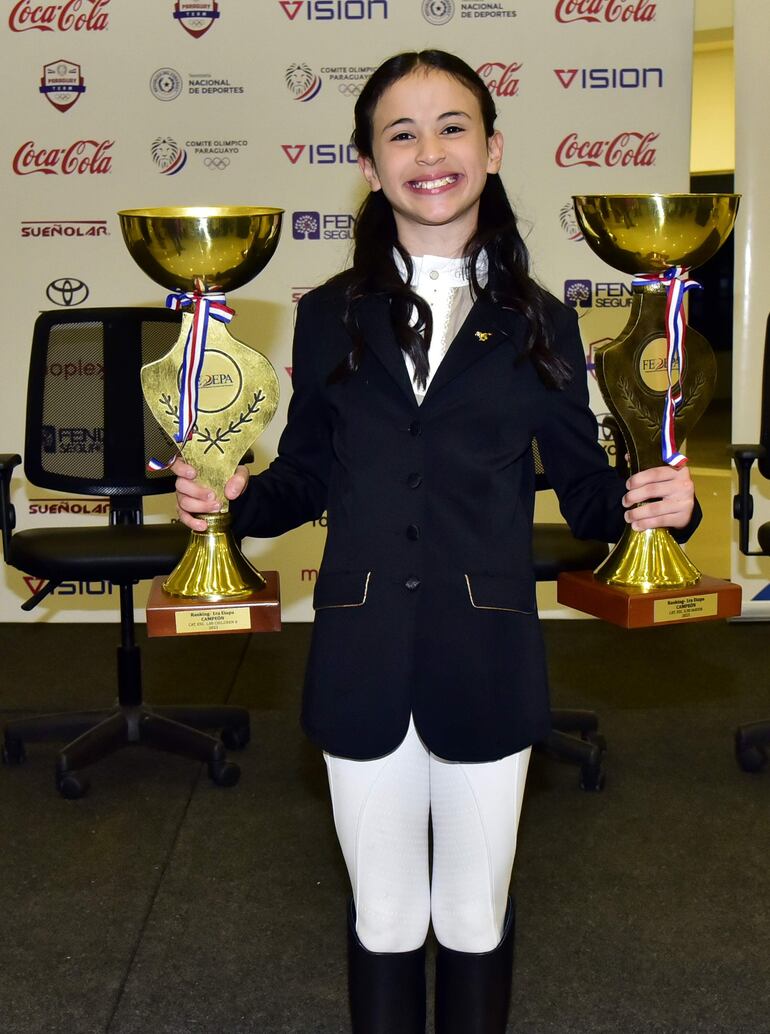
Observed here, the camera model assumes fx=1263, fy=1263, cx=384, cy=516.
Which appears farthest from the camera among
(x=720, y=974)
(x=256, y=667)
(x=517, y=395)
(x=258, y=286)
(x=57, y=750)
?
(x=258, y=286)

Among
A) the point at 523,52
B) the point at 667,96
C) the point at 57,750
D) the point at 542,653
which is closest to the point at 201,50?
the point at 523,52

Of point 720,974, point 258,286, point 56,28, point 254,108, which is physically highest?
point 56,28

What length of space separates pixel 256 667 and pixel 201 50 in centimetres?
226

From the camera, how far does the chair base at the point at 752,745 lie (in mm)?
3338

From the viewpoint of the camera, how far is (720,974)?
238 centimetres

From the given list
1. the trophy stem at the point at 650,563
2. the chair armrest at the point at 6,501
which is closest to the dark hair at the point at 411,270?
the trophy stem at the point at 650,563

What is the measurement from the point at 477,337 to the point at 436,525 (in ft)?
0.83

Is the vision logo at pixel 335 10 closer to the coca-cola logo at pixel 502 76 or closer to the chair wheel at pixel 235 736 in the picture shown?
the coca-cola logo at pixel 502 76

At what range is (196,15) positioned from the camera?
4621 millimetres

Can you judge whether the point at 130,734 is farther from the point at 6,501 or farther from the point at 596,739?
the point at 596,739

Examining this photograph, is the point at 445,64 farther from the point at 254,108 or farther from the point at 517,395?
the point at 254,108

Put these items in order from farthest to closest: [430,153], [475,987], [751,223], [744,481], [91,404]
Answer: [751,223]
[91,404]
[744,481]
[475,987]
[430,153]

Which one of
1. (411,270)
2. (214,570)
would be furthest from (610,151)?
(214,570)

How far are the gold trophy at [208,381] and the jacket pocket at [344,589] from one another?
0.52 feet
